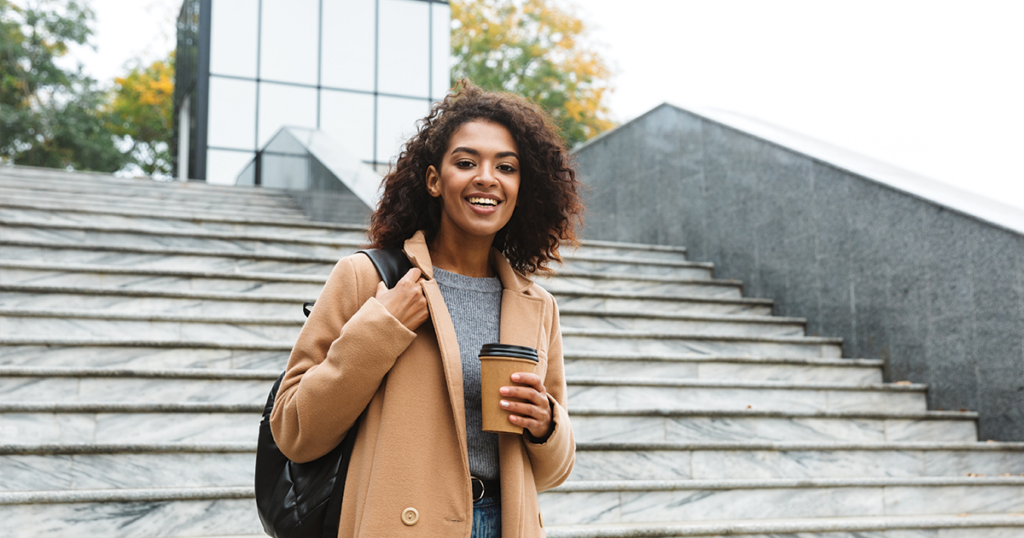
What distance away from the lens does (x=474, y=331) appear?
1.88m

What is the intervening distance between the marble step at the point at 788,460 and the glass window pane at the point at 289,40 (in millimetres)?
14334

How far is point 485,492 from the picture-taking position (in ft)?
5.79

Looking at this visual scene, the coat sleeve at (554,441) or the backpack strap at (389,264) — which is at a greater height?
the backpack strap at (389,264)

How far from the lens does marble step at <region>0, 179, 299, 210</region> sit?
8.14 meters

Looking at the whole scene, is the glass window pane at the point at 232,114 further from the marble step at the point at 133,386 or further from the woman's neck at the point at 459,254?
the woman's neck at the point at 459,254

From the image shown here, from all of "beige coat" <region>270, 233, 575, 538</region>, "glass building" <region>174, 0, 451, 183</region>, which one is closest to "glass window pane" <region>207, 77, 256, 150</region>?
"glass building" <region>174, 0, 451, 183</region>

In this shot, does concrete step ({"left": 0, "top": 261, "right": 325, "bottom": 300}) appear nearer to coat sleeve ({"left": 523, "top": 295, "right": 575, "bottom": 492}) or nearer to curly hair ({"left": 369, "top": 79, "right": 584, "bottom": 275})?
curly hair ({"left": 369, "top": 79, "right": 584, "bottom": 275})

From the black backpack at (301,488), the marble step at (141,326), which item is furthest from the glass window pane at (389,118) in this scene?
the black backpack at (301,488)

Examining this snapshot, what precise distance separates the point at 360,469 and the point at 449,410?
0.21 m

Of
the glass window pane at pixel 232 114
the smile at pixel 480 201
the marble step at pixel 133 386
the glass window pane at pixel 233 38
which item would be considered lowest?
the marble step at pixel 133 386

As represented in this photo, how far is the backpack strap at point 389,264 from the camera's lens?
5.96 ft

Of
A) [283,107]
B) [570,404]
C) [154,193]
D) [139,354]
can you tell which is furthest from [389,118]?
[570,404]

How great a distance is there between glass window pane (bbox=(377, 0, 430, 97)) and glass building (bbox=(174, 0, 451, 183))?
0.02 meters

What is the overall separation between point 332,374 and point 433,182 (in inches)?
23.7
